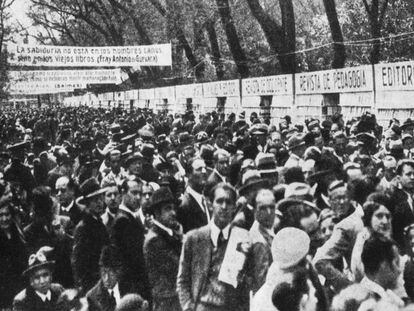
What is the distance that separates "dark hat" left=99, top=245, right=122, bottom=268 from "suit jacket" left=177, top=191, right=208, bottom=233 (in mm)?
812

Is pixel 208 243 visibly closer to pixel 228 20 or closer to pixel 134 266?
pixel 134 266

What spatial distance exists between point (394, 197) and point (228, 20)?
65.3ft

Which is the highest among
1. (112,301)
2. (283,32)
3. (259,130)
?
(283,32)

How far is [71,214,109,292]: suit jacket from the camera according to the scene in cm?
516

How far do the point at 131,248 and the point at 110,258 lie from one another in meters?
0.26

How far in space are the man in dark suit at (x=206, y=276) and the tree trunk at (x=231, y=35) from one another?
20.9 meters

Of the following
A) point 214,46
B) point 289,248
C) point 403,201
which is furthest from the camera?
point 214,46

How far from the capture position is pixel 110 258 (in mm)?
4965

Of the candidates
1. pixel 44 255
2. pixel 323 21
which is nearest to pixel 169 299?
pixel 44 255

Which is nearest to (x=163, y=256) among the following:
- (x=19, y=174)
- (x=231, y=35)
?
(x=19, y=174)

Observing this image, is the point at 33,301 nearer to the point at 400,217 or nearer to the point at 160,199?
the point at 160,199

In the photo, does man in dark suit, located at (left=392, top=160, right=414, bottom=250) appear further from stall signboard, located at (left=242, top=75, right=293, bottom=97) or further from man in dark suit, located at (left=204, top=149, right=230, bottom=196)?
stall signboard, located at (left=242, top=75, right=293, bottom=97)

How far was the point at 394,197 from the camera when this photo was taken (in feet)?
17.7

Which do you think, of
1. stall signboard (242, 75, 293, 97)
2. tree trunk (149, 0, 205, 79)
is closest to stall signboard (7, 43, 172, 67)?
tree trunk (149, 0, 205, 79)
